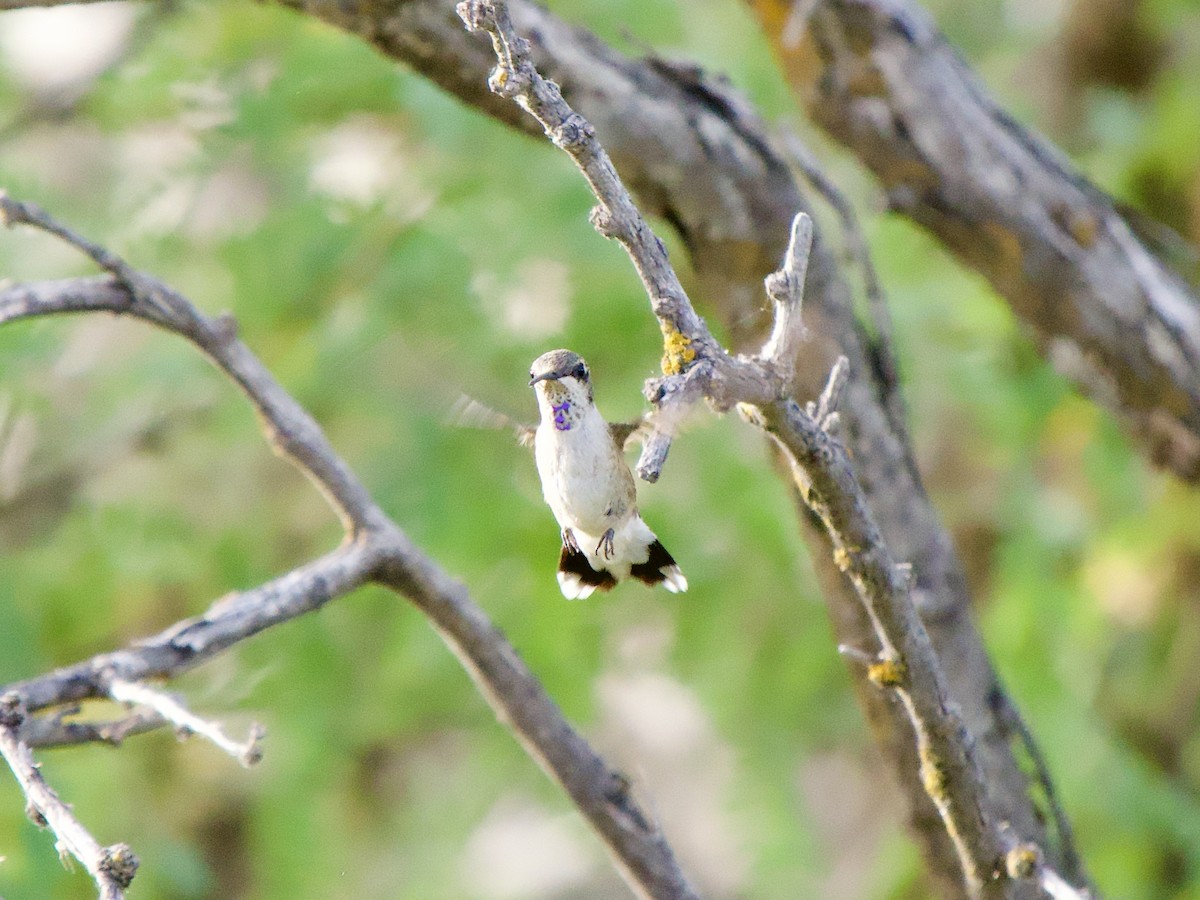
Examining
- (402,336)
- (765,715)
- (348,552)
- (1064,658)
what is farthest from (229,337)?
(1064,658)

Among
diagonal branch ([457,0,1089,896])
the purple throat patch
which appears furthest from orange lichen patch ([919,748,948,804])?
the purple throat patch

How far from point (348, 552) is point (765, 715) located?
280 centimetres

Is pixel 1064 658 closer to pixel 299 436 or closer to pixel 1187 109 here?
pixel 1187 109

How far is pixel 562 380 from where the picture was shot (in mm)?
1850

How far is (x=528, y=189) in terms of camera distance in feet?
13.1

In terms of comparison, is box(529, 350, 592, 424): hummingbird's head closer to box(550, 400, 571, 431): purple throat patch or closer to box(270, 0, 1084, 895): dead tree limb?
box(550, 400, 571, 431): purple throat patch

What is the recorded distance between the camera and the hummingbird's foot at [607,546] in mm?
2062

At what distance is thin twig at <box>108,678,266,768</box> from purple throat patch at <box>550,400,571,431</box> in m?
0.57

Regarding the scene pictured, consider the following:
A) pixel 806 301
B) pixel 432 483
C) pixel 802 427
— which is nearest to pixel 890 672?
pixel 802 427

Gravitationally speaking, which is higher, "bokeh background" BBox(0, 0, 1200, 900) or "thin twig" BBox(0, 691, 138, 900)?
"thin twig" BBox(0, 691, 138, 900)

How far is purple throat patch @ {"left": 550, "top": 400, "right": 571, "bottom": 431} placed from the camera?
1.86 meters

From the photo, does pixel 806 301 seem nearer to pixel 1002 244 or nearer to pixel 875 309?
pixel 875 309

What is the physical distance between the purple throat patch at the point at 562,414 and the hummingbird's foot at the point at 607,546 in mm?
246

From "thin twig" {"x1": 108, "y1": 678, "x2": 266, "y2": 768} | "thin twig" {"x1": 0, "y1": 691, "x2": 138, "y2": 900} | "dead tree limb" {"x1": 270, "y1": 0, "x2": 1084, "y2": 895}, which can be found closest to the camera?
"thin twig" {"x1": 0, "y1": 691, "x2": 138, "y2": 900}
